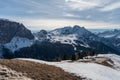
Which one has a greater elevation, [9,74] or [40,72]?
[9,74]

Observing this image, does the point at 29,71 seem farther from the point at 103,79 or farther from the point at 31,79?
the point at 103,79

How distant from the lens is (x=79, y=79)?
3991 centimetres

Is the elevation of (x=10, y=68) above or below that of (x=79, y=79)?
above

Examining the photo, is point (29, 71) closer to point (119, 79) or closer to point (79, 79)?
point (79, 79)

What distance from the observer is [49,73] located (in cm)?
3856

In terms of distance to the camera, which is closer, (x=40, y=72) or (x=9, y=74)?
(x=9, y=74)

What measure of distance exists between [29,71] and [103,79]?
13.8m

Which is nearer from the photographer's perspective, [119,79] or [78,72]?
[78,72]

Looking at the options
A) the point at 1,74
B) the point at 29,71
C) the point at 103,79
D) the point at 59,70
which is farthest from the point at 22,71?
the point at 103,79

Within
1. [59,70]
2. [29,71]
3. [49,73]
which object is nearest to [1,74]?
[29,71]

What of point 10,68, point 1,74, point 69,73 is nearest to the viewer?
point 1,74

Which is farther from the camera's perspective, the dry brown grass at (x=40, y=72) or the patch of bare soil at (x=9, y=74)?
the dry brown grass at (x=40, y=72)

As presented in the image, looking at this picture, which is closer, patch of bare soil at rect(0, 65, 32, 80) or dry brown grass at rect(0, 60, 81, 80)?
patch of bare soil at rect(0, 65, 32, 80)

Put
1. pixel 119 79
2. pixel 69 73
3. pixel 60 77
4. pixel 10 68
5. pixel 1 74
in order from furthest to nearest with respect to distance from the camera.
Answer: pixel 119 79
pixel 69 73
pixel 60 77
pixel 10 68
pixel 1 74
